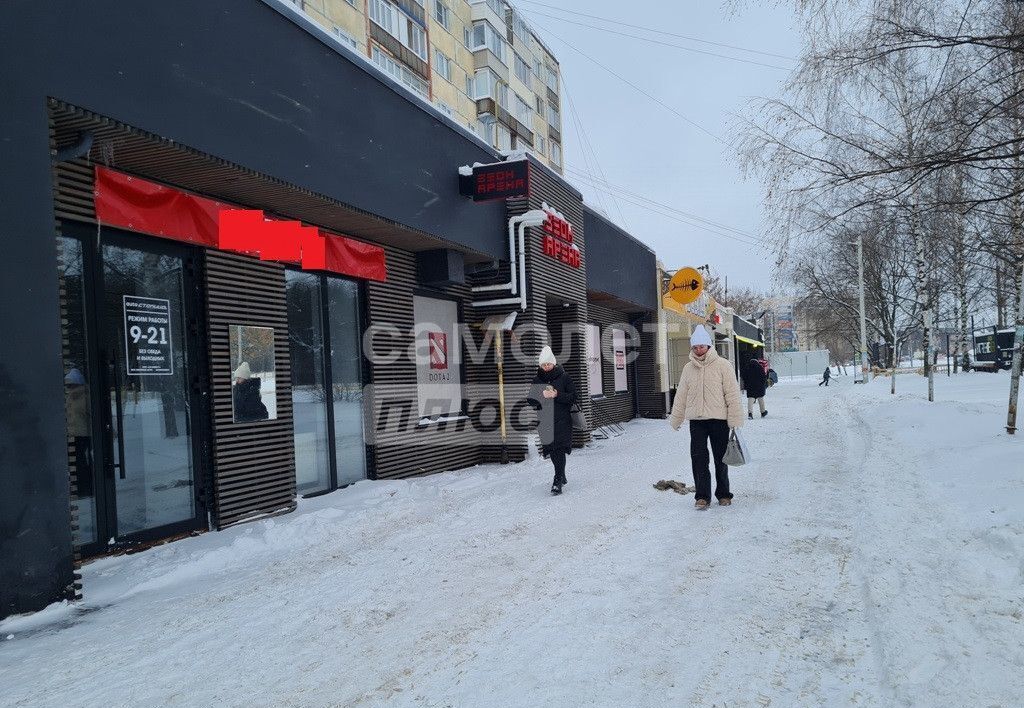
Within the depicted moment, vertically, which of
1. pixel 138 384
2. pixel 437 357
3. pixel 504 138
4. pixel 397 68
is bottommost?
pixel 138 384

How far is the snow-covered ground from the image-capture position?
3.26 metres

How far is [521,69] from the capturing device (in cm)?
3925

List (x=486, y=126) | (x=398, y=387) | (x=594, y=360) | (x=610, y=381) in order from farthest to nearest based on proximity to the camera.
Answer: (x=486, y=126)
(x=610, y=381)
(x=594, y=360)
(x=398, y=387)

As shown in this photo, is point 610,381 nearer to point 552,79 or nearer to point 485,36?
point 485,36

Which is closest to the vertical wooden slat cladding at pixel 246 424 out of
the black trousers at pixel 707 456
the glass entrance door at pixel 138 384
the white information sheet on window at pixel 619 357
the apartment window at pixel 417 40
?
the glass entrance door at pixel 138 384

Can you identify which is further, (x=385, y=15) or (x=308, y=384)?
(x=385, y=15)

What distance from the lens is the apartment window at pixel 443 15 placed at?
30.6 meters

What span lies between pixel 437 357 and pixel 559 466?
3.16 m

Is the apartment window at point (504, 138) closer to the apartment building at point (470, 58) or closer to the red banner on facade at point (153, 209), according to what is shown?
the apartment building at point (470, 58)

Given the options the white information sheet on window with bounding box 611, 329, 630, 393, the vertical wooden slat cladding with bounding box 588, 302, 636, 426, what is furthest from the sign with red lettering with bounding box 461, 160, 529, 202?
the white information sheet on window with bounding box 611, 329, 630, 393

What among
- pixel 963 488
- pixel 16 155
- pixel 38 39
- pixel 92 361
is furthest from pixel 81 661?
pixel 963 488

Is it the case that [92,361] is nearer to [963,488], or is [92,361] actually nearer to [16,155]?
[16,155]

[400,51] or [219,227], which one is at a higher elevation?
[400,51]

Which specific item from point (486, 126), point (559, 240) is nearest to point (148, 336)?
point (559, 240)
